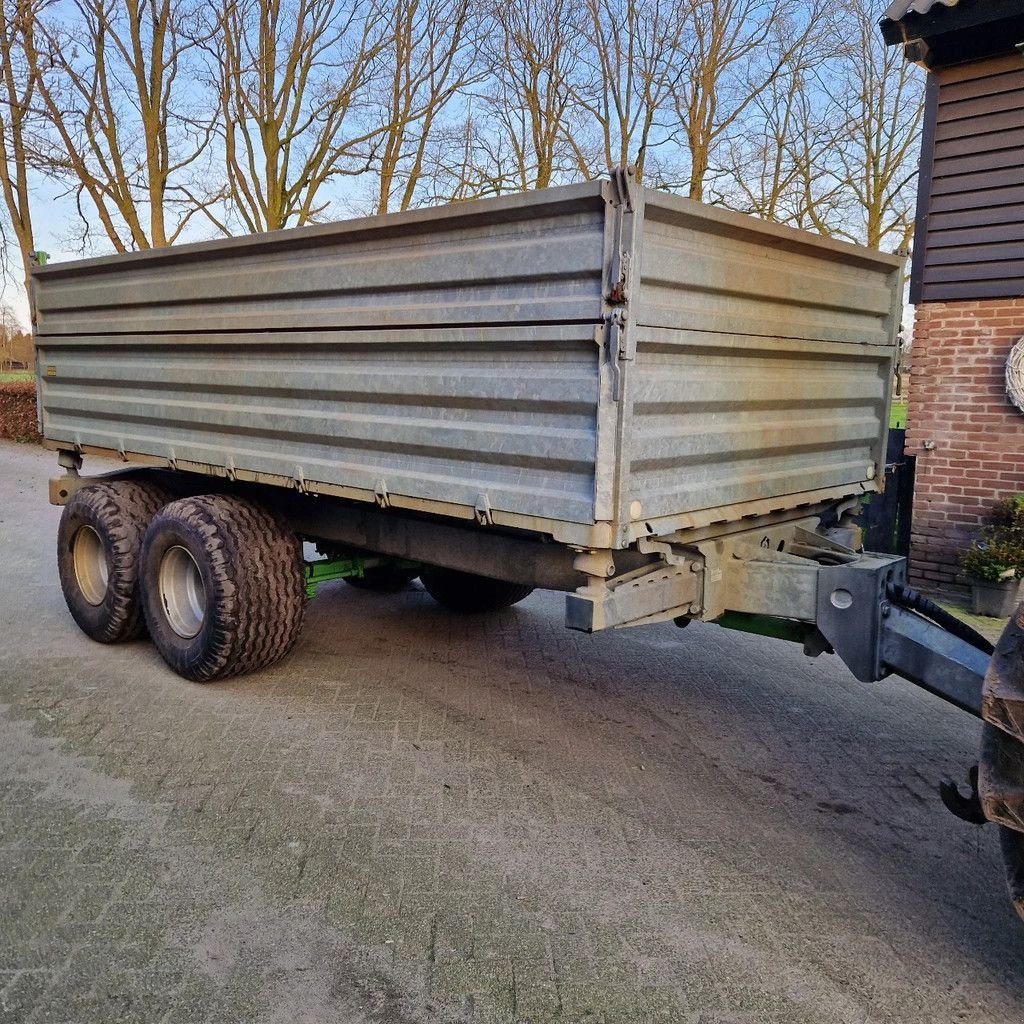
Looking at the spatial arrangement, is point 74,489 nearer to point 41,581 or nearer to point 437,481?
point 41,581

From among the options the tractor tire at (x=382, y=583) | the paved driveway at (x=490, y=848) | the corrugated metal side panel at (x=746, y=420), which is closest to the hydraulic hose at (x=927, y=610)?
the corrugated metal side panel at (x=746, y=420)

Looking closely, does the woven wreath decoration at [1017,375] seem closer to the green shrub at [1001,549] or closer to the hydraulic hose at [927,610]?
the green shrub at [1001,549]

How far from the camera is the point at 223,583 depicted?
4312 mm

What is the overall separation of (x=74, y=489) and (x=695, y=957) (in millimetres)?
4881

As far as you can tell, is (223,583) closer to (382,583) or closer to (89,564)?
(89,564)

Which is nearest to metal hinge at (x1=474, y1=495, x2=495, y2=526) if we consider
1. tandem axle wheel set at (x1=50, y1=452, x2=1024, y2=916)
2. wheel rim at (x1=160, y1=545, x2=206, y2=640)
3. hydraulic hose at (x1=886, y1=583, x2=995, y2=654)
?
tandem axle wheel set at (x1=50, y1=452, x2=1024, y2=916)

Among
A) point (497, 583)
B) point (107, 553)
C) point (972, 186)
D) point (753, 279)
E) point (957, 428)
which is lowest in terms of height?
point (497, 583)

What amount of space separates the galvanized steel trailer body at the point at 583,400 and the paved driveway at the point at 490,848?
0.70 m

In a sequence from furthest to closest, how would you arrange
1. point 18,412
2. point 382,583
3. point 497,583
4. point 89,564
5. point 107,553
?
point 18,412, point 382,583, point 497,583, point 89,564, point 107,553

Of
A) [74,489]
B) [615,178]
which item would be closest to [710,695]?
[615,178]

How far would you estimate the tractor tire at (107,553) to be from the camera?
505 centimetres

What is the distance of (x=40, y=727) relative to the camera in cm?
411

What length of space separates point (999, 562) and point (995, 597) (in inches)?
11.0

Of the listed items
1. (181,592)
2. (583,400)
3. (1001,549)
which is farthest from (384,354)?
(1001,549)
